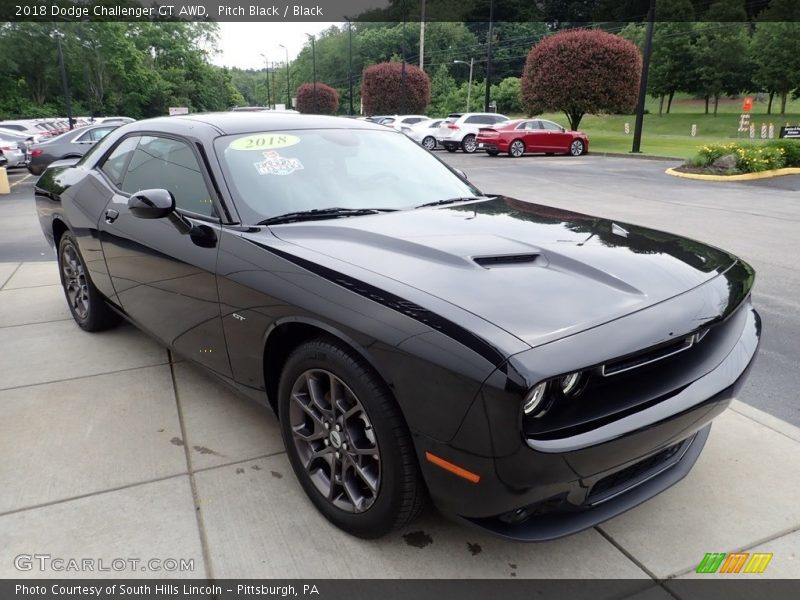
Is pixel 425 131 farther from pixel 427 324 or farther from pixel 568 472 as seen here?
pixel 568 472

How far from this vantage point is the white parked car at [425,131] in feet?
91.0

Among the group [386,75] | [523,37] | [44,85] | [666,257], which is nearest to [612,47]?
[386,75]

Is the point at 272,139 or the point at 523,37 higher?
the point at 523,37

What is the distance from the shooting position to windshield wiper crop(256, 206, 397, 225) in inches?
113

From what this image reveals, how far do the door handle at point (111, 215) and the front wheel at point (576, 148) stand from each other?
22896 mm

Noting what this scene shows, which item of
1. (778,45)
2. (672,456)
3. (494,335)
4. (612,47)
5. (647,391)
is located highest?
(778,45)

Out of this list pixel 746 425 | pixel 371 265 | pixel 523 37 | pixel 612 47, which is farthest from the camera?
pixel 523 37

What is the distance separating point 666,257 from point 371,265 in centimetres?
123

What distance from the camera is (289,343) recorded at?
2564mm

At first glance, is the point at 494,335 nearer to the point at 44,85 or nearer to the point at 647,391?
the point at 647,391

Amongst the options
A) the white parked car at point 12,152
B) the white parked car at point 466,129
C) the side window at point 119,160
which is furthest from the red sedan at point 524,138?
the side window at point 119,160

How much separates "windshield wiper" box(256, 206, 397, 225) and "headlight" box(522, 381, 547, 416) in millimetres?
1448

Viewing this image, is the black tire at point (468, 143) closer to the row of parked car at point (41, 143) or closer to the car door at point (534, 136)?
the car door at point (534, 136)

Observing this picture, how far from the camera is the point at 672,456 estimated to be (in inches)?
94.5
